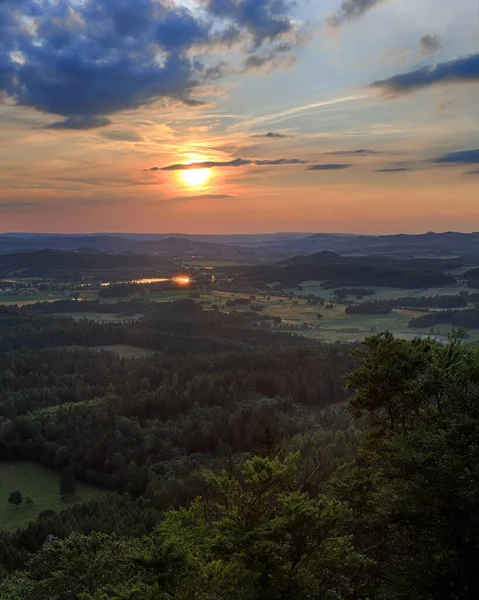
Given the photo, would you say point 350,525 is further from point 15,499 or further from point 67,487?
point 67,487

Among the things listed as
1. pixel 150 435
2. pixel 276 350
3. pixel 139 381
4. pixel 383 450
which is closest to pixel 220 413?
pixel 150 435

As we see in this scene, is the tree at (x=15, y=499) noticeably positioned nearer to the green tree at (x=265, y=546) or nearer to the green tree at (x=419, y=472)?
the green tree at (x=419, y=472)

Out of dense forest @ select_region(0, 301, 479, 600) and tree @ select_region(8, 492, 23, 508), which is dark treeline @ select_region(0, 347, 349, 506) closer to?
tree @ select_region(8, 492, 23, 508)

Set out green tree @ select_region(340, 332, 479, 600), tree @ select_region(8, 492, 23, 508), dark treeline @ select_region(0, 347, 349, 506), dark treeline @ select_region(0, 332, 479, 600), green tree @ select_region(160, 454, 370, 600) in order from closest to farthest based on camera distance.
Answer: green tree @ select_region(160, 454, 370, 600) < dark treeline @ select_region(0, 332, 479, 600) < green tree @ select_region(340, 332, 479, 600) < tree @ select_region(8, 492, 23, 508) < dark treeline @ select_region(0, 347, 349, 506)

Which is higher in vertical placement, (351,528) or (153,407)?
(351,528)

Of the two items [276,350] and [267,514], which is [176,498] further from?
[276,350]

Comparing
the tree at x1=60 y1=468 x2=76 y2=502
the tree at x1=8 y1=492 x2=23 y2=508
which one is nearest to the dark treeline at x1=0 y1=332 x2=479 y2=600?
the tree at x1=8 y1=492 x2=23 y2=508

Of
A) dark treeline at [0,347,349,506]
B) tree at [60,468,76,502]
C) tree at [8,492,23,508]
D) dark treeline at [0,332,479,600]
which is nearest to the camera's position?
dark treeline at [0,332,479,600]

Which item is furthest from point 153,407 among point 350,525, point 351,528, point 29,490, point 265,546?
point 265,546
